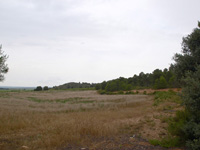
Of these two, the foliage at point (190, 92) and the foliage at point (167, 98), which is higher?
the foliage at point (190, 92)

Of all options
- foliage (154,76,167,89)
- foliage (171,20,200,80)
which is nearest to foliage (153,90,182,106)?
foliage (171,20,200,80)

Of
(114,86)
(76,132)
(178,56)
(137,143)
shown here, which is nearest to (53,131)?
(76,132)

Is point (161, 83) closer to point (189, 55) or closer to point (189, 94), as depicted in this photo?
point (189, 55)

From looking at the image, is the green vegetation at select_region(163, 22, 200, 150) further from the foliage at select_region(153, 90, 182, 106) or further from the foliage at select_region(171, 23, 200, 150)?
the foliage at select_region(153, 90, 182, 106)

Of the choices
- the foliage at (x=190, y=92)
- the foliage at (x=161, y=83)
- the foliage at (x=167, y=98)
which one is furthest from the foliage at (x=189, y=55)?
the foliage at (x=161, y=83)

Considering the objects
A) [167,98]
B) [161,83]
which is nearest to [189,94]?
[167,98]

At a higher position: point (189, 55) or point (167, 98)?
point (189, 55)

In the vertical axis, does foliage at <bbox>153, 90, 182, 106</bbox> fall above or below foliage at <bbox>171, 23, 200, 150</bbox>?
below

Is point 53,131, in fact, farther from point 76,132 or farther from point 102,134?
point 102,134

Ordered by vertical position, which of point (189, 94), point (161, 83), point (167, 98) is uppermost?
point (189, 94)

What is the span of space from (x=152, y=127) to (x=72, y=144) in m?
5.12

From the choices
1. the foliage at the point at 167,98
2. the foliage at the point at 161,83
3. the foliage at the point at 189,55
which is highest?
the foliage at the point at 189,55

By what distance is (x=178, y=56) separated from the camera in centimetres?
806

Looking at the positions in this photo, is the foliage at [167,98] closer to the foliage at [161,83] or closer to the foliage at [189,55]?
the foliage at [189,55]
